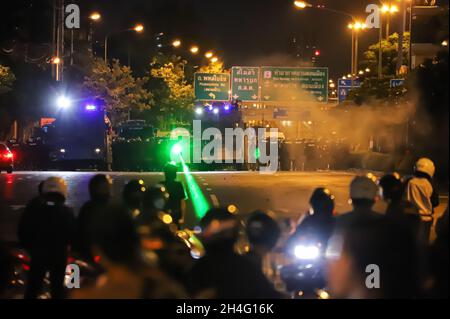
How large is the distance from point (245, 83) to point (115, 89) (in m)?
10.6

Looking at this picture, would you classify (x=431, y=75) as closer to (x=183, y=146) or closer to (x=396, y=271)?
(x=396, y=271)

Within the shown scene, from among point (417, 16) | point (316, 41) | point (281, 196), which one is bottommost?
point (281, 196)

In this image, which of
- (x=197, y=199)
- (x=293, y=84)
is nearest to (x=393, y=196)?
(x=197, y=199)

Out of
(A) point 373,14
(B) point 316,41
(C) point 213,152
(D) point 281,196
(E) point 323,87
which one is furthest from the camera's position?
(B) point 316,41

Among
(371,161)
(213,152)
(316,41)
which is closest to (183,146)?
(213,152)

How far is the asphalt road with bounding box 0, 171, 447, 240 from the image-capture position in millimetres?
18572

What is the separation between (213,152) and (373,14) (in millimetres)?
14785

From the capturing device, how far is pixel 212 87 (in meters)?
56.7

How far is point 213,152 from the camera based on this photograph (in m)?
42.9

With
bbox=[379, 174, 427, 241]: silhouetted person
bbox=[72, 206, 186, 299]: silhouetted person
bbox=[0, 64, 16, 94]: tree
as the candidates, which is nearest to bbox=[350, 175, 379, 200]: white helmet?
bbox=[379, 174, 427, 241]: silhouetted person

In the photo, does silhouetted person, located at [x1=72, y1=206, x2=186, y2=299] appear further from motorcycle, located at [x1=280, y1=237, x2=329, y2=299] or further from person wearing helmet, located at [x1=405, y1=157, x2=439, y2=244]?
person wearing helmet, located at [x1=405, y1=157, x2=439, y2=244]

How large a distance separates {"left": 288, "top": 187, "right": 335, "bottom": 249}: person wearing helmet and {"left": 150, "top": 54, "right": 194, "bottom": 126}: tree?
6418cm

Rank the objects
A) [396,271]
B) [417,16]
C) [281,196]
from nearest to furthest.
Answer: [396,271] → [281,196] → [417,16]
